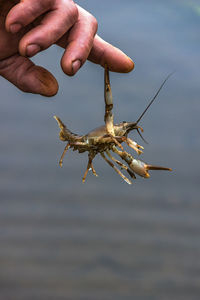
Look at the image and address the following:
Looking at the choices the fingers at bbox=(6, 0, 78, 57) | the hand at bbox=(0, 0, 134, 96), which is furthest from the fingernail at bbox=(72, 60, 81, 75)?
the fingers at bbox=(6, 0, 78, 57)

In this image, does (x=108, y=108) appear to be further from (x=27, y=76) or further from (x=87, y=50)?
(x=27, y=76)

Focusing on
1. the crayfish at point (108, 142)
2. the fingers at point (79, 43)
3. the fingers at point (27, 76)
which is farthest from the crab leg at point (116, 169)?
the fingers at point (79, 43)

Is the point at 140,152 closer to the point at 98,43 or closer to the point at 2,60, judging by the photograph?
the point at 98,43

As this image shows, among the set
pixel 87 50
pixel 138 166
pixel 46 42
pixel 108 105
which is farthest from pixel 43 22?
pixel 138 166

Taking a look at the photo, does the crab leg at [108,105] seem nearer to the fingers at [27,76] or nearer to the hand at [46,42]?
the hand at [46,42]

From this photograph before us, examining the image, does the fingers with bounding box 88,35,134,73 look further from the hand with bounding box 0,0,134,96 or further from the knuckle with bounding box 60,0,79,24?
the knuckle with bounding box 60,0,79,24

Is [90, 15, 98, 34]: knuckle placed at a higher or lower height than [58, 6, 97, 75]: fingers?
higher
